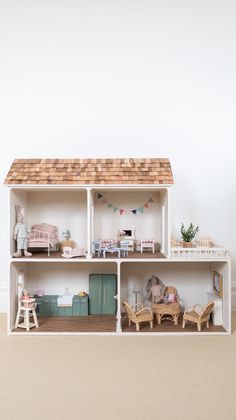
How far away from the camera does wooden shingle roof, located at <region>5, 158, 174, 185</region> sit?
4.24m

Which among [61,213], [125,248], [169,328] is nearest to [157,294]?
[169,328]

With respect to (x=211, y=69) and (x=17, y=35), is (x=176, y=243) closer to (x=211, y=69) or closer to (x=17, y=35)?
(x=211, y=69)

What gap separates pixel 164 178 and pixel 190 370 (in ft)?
6.67

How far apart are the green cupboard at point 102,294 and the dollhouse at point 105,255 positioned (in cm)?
1

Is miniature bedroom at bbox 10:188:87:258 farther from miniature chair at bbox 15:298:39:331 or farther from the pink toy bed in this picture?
miniature chair at bbox 15:298:39:331

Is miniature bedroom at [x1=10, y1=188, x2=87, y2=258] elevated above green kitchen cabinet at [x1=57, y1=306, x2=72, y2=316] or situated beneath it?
elevated above

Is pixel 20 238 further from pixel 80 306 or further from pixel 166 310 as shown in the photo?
pixel 166 310

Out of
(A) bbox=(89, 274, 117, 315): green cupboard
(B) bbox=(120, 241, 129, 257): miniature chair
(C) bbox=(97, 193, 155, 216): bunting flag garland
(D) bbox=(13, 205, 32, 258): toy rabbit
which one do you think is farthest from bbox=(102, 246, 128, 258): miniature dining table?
(D) bbox=(13, 205, 32, 258): toy rabbit

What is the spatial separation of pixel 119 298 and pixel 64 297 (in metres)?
0.93

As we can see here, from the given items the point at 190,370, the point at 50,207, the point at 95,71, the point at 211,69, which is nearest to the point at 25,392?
the point at 190,370

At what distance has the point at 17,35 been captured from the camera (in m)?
5.32

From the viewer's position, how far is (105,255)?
176 inches

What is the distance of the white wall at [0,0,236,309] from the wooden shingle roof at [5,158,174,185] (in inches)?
29.4

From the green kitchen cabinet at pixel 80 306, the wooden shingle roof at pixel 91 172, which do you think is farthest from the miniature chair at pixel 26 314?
the wooden shingle roof at pixel 91 172
